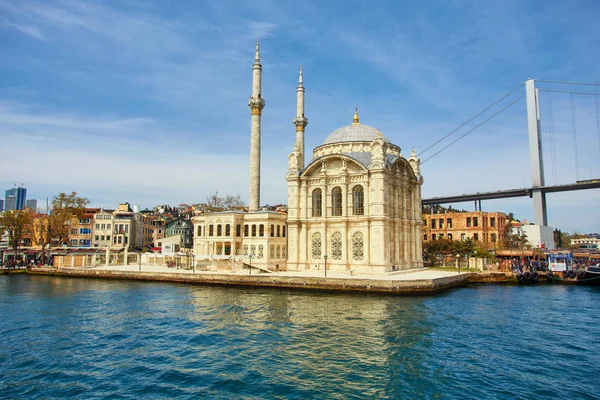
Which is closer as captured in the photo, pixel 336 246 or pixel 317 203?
pixel 336 246

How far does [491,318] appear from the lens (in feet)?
85.0

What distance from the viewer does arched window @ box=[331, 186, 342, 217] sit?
45.9 meters

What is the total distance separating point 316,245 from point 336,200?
17.4ft

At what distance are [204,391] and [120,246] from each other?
205 ft

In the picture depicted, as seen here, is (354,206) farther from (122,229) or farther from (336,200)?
(122,229)

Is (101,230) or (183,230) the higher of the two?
(183,230)

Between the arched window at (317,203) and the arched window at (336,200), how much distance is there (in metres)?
1.56

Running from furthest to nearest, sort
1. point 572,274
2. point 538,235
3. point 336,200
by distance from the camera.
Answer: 1. point 538,235
2. point 572,274
3. point 336,200

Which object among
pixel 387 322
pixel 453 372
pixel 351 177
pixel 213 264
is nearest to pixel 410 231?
pixel 351 177

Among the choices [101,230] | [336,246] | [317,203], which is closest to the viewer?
[336,246]

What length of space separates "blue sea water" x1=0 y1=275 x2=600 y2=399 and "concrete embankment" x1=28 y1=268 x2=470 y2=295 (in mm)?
2252

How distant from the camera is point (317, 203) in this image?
47.1m

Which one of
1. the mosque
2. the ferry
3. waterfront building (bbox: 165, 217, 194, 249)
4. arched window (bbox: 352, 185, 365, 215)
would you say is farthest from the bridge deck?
waterfront building (bbox: 165, 217, 194, 249)

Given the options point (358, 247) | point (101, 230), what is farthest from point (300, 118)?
point (101, 230)
